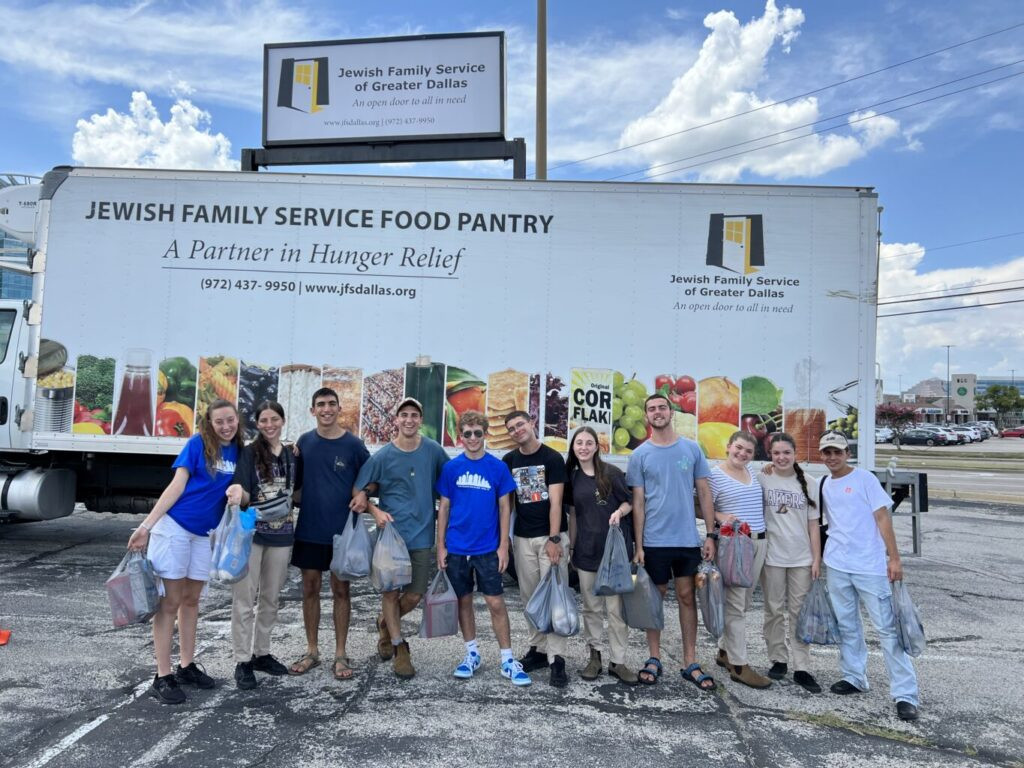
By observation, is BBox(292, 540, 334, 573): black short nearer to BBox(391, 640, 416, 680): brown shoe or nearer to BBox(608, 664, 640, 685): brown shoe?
BBox(391, 640, 416, 680): brown shoe

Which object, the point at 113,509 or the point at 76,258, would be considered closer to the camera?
the point at 76,258

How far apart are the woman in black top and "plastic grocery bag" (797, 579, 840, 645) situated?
3.53 ft

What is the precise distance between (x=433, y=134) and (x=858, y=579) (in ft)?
26.3

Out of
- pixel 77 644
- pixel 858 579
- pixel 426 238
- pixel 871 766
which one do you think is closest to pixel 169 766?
pixel 77 644

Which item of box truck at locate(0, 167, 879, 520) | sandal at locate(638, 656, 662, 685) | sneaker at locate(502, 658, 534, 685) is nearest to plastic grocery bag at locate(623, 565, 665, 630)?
sandal at locate(638, 656, 662, 685)

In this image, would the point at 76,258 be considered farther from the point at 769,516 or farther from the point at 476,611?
the point at 769,516

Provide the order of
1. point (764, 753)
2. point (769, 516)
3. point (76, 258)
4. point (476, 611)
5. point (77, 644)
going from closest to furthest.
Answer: point (764, 753) < point (769, 516) < point (77, 644) < point (476, 611) < point (76, 258)

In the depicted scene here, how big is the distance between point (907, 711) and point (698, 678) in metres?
1.13

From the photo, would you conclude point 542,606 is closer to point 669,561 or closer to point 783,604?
point 669,561

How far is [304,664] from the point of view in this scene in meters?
4.23

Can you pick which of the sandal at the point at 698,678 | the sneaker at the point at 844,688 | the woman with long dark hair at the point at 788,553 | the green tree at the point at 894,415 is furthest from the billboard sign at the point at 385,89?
the green tree at the point at 894,415

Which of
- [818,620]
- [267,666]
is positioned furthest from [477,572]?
[818,620]

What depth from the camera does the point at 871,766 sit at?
3.26 meters

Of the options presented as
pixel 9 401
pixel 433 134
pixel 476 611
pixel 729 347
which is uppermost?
pixel 433 134
